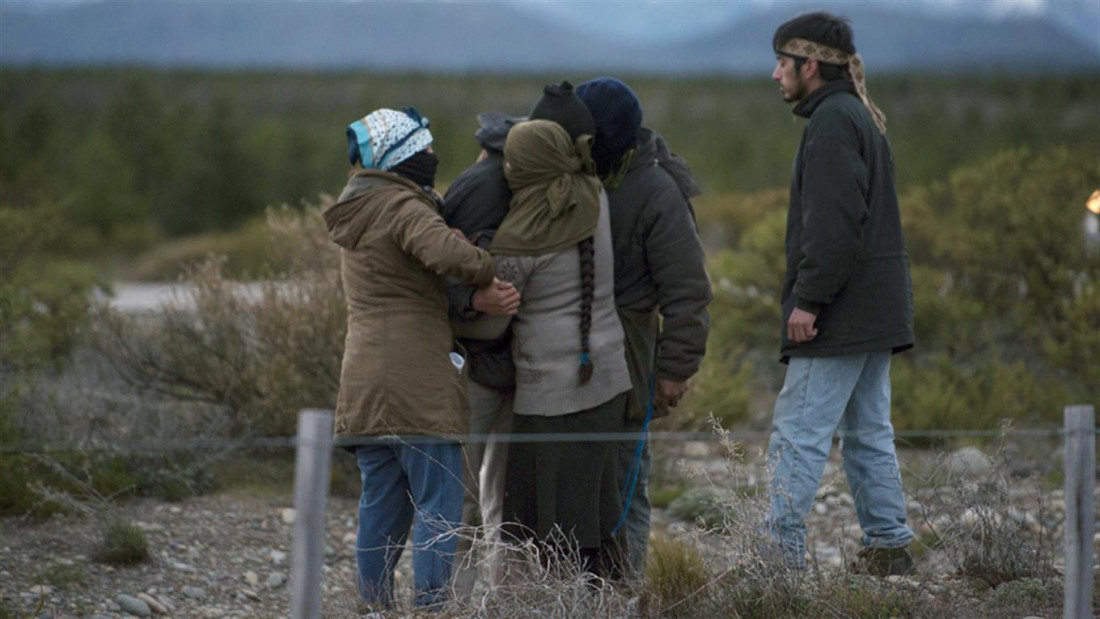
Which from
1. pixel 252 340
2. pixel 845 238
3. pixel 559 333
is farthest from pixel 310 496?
pixel 252 340

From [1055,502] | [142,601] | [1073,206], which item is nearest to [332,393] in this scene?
[142,601]

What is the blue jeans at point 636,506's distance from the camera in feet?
14.7

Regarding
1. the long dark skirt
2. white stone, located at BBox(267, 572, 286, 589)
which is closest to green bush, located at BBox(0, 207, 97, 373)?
white stone, located at BBox(267, 572, 286, 589)

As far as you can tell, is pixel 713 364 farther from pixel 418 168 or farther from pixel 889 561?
pixel 418 168

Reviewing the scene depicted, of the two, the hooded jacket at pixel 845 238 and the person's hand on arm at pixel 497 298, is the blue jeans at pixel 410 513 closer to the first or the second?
the person's hand on arm at pixel 497 298

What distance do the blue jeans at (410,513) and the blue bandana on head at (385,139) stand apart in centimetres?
93

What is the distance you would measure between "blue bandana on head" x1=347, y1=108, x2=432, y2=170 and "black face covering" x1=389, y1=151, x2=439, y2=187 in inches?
0.6

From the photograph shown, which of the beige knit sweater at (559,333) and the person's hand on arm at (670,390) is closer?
the beige knit sweater at (559,333)

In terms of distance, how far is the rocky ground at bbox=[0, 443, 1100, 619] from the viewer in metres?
4.62

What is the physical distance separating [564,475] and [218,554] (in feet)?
6.33

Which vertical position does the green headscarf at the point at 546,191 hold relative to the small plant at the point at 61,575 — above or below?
above

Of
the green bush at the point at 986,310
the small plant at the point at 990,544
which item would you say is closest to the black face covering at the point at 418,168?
the small plant at the point at 990,544

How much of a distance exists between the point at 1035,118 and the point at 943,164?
55.2 ft

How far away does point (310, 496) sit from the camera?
9.83ft
